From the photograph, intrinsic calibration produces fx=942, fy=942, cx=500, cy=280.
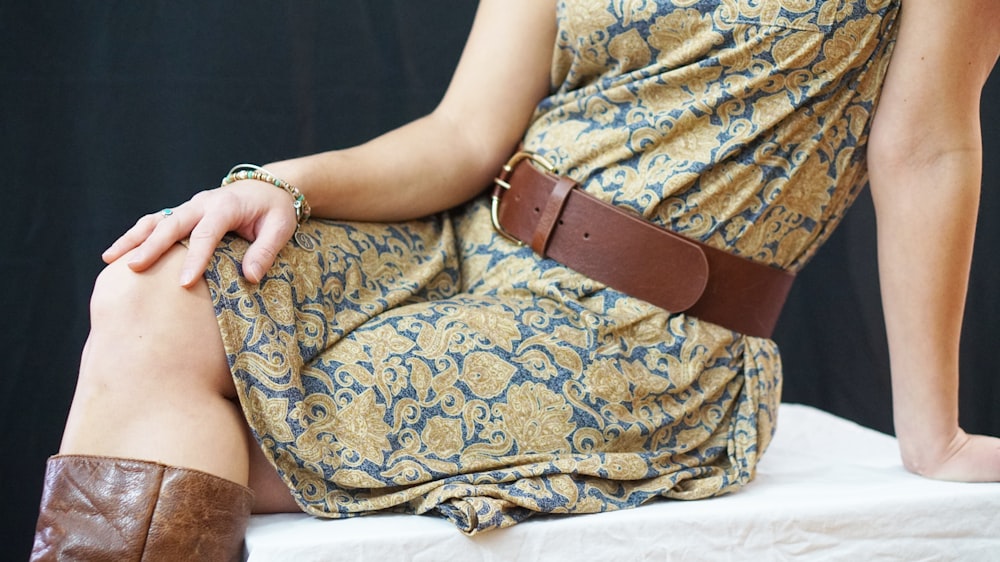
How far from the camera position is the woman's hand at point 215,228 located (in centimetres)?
86

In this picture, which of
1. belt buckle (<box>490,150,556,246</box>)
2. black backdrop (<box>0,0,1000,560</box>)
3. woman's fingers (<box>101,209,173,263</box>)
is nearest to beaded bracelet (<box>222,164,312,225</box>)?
→ woman's fingers (<box>101,209,173,263</box>)

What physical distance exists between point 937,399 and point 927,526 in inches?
7.0

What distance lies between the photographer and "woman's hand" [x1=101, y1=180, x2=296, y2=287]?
0.86m

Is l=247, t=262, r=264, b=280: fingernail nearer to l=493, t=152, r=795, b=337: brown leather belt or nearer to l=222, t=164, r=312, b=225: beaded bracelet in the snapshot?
l=222, t=164, r=312, b=225: beaded bracelet

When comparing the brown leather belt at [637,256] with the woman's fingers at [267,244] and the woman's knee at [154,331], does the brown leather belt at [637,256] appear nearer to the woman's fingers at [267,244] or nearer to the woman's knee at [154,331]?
the woman's fingers at [267,244]

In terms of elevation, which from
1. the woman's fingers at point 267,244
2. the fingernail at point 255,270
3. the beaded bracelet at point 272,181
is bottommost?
the fingernail at point 255,270

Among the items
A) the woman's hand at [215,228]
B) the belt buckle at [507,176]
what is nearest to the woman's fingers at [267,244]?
the woman's hand at [215,228]

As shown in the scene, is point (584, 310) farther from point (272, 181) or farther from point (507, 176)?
point (272, 181)

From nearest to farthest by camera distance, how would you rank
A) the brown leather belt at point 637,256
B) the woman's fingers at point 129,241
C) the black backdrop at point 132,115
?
the woman's fingers at point 129,241 → the brown leather belt at point 637,256 → the black backdrop at point 132,115

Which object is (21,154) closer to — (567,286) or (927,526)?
(567,286)

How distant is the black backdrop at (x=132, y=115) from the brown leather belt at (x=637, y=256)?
65 cm

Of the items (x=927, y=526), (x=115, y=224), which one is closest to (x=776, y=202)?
(x=927, y=526)

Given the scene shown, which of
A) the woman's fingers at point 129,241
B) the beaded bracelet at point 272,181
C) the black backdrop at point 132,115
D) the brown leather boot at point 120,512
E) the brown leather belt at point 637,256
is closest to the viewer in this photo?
the brown leather boot at point 120,512

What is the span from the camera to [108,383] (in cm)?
82
